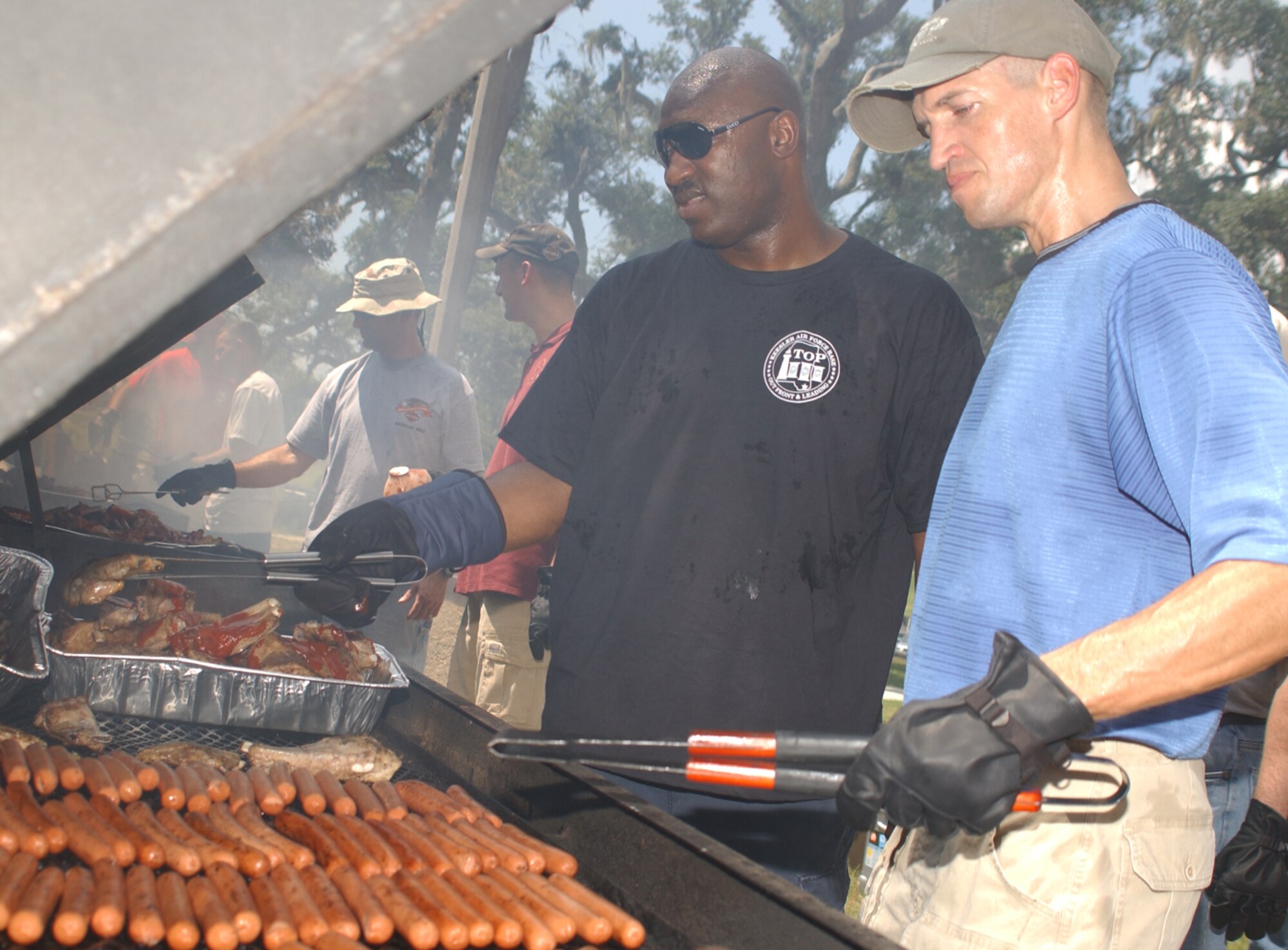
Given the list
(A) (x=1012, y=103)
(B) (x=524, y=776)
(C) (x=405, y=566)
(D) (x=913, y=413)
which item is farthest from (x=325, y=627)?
(A) (x=1012, y=103)

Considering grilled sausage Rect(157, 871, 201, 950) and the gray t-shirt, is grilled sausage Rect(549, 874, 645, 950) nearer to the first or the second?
grilled sausage Rect(157, 871, 201, 950)

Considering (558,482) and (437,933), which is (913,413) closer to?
(558,482)

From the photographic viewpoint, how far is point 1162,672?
4.65 ft

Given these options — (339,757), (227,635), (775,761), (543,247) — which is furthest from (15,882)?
(543,247)

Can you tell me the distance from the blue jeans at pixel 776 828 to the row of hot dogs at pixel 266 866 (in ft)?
1.59

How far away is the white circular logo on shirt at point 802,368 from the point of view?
2.67 m

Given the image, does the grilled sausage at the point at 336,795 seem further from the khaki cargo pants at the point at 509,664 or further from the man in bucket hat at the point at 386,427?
the man in bucket hat at the point at 386,427

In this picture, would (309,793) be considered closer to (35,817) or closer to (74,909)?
(35,817)

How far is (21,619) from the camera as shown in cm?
283

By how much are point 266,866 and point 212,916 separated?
11.2 inches

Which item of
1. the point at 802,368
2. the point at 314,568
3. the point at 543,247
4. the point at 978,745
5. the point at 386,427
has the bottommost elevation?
the point at 314,568

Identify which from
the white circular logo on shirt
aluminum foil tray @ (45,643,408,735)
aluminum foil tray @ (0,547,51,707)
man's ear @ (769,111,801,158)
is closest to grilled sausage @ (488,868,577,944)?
aluminum foil tray @ (45,643,408,735)

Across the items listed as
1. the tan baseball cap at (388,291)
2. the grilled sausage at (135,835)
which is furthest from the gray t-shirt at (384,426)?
the grilled sausage at (135,835)

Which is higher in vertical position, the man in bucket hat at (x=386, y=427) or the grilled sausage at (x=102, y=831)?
the man in bucket hat at (x=386, y=427)
